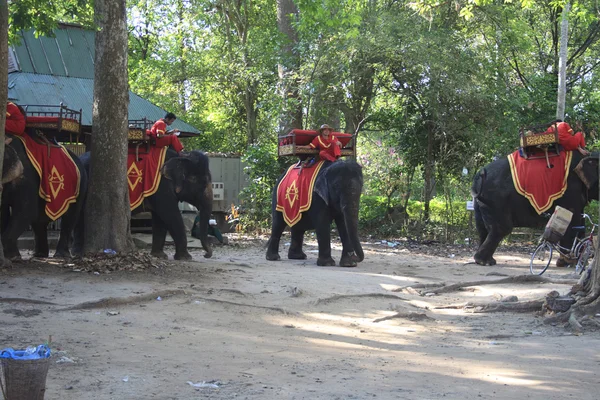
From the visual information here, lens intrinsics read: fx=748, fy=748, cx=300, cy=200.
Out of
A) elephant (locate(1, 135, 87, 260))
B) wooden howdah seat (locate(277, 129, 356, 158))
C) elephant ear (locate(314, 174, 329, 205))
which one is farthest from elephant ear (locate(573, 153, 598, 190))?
elephant (locate(1, 135, 87, 260))

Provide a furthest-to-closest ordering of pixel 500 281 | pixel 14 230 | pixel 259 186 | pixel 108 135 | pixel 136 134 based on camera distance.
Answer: pixel 259 186, pixel 136 134, pixel 500 281, pixel 14 230, pixel 108 135

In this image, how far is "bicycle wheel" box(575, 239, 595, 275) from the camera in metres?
12.3

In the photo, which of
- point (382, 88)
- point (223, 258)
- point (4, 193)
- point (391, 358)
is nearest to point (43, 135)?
point (4, 193)

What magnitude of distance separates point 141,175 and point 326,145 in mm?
3669

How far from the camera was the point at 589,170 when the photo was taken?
14.0 meters

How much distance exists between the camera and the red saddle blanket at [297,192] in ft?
48.1

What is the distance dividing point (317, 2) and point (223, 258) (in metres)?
5.29

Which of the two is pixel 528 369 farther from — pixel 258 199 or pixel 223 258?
pixel 258 199

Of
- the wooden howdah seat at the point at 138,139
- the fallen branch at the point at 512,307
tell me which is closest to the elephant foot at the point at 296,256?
the wooden howdah seat at the point at 138,139

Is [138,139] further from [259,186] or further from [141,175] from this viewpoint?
[259,186]

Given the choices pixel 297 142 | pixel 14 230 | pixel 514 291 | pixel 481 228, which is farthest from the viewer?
pixel 481 228

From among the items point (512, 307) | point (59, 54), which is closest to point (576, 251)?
point (512, 307)

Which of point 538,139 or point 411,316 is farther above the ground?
point 538,139

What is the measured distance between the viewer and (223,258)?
14867mm
